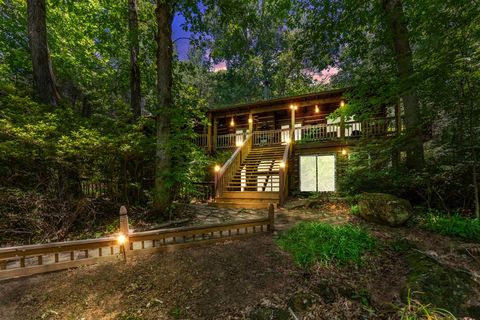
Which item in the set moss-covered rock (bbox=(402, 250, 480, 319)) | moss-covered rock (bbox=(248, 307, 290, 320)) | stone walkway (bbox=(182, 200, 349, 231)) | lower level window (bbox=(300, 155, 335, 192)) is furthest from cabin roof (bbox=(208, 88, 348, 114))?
moss-covered rock (bbox=(248, 307, 290, 320))

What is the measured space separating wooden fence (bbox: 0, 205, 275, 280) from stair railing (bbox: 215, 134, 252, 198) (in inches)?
176

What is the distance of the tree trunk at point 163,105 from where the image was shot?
6430 mm

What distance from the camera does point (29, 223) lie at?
5117 mm

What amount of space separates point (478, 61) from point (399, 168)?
349 centimetres

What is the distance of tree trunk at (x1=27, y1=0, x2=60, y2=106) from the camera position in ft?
22.4

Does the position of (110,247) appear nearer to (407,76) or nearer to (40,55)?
(40,55)

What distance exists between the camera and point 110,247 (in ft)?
14.6

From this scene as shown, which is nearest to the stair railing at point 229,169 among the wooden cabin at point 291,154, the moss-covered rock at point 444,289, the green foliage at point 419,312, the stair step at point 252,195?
the wooden cabin at point 291,154

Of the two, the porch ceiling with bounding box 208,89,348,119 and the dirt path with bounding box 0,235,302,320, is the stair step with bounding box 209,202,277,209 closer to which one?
the dirt path with bounding box 0,235,302,320

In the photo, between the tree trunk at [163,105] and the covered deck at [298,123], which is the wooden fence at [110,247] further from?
the covered deck at [298,123]

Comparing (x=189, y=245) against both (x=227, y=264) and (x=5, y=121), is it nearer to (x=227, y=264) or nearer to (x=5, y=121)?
(x=227, y=264)

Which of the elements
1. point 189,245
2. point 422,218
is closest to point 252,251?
point 189,245

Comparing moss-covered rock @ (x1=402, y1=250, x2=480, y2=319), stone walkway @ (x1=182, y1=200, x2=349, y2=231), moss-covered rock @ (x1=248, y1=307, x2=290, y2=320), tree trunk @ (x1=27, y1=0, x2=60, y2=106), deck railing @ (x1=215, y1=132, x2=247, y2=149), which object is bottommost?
moss-covered rock @ (x1=248, y1=307, x2=290, y2=320)

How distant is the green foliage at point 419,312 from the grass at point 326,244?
108cm
